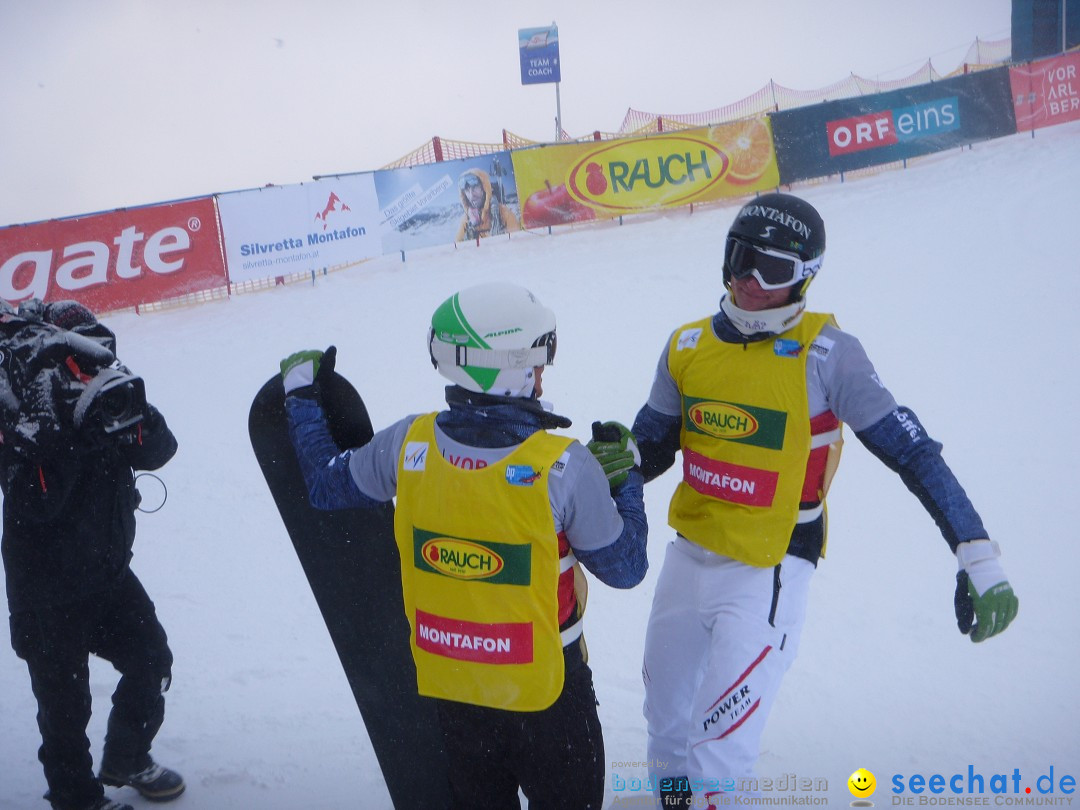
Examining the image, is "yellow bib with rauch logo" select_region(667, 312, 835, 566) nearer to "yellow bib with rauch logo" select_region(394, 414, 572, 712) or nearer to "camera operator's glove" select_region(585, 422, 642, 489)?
"camera operator's glove" select_region(585, 422, 642, 489)

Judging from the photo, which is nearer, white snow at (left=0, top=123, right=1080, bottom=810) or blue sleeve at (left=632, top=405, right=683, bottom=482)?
blue sleeve at (left=632, top=405, right=683, bottom=482)

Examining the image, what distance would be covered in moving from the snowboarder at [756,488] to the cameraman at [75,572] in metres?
1.76

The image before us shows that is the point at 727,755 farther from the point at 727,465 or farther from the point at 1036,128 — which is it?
the point at 1036,128

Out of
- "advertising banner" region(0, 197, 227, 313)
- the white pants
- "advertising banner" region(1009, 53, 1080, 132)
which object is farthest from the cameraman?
"advertising banner" region(1009, 53, 1080, 132)

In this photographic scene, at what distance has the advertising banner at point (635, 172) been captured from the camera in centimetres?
1337

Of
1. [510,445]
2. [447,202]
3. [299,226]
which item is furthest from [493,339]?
[447,202]

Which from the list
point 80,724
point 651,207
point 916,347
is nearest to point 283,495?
point 80,724

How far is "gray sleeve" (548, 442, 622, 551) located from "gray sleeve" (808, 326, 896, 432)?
97 centimetres

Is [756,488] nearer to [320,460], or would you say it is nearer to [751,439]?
[751,439]

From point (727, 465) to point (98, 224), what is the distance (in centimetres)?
1115

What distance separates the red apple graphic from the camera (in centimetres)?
1336

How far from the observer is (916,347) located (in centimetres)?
728

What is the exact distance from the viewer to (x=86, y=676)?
283 cm

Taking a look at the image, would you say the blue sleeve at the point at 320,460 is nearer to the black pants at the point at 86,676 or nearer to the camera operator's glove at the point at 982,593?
the black pants at the point at 86,676
